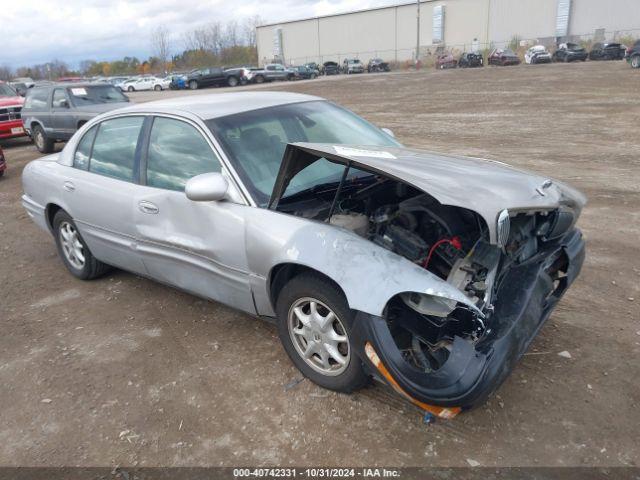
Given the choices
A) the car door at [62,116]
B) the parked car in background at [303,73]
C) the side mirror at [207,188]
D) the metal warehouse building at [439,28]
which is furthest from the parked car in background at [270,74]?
the side mirror at [207,188]

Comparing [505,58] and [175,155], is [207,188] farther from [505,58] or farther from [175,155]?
[505,58]

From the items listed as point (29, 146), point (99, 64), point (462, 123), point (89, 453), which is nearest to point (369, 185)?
point (89, 453)

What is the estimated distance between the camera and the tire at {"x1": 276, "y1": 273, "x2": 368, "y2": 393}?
8.93ft

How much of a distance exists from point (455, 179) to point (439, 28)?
7135 centimetres

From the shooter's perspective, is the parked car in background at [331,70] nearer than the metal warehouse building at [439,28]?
Yes

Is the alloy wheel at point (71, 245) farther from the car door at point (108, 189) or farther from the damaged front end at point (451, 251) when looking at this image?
the damaged front end at point (451, 251)

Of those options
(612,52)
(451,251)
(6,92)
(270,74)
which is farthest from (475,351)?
(612,52)

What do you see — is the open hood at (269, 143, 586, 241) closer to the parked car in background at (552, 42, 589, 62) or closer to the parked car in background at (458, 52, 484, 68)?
the parked car in background at (552, 42, 589, 62)

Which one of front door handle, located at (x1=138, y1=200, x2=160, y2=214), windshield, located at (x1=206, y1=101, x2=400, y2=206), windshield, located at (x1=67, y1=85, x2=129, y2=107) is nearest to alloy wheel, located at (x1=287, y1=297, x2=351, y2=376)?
windshield, located at (x1=206, y1=101, x2=400, y2=206)

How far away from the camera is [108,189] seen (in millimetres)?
4008

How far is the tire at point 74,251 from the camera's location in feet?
15.1

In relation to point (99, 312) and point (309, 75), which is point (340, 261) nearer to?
point (99, 312)

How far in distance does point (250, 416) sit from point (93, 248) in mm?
2373

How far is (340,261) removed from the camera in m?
2.64
